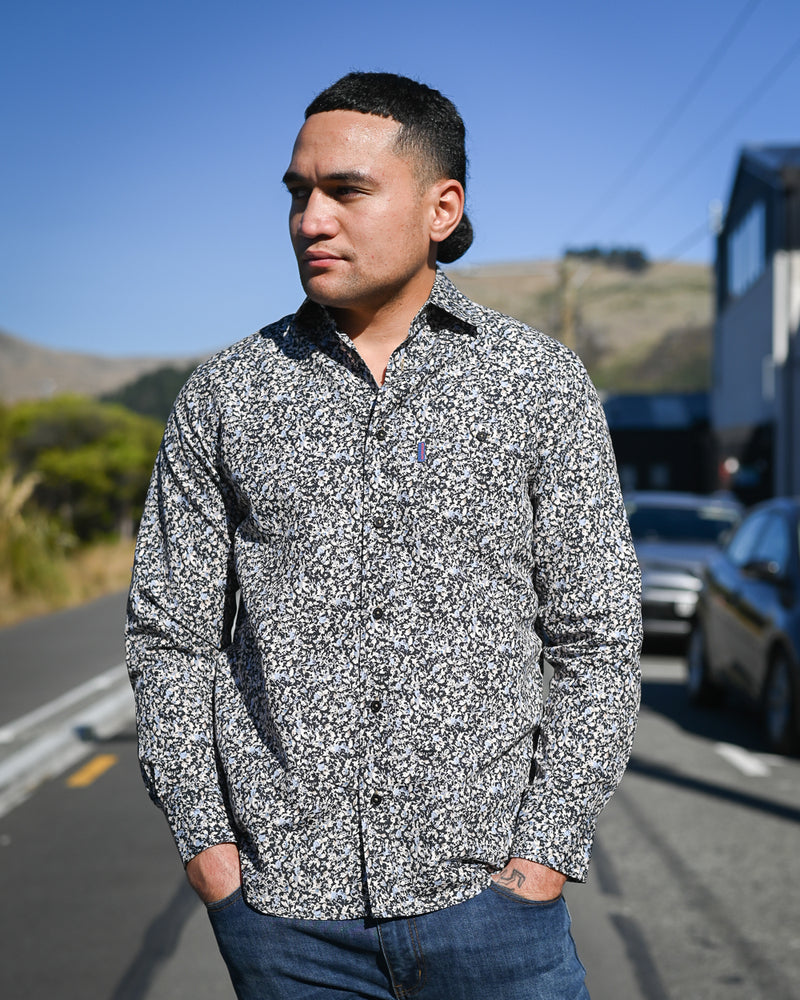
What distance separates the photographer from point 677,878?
18.5ft

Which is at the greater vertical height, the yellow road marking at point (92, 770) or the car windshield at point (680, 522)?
the car windshield at point (680, 522)

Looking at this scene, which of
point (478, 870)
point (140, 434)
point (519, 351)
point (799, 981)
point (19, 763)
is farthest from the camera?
point (140, 434)

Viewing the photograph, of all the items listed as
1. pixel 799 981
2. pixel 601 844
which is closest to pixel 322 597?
pixel 799 981

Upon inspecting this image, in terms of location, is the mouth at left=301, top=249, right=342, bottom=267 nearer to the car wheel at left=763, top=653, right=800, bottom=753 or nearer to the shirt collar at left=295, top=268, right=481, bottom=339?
the shirt collar at left=295, top=268, right=481, bottom=339

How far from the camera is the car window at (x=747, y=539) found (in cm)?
974

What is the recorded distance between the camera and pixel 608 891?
5477mm

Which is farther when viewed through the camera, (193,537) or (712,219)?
(712,219)

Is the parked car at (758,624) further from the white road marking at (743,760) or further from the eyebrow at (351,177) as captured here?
the eyebrow at (351,177)

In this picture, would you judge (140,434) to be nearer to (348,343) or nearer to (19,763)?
(19,763)

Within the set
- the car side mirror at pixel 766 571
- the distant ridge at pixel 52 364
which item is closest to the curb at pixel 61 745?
the car side mirror at pixel 766 571

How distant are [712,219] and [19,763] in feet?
128

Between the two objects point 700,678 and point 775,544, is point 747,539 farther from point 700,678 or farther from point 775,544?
point 700,678

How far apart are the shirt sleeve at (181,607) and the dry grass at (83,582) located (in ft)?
38.7

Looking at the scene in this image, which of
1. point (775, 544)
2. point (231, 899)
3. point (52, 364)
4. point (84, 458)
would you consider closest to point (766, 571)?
point (775, 544)
